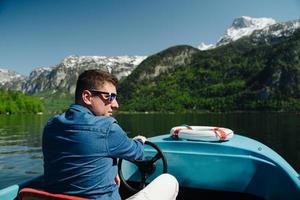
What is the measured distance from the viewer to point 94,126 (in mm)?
3947

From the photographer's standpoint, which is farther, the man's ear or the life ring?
the life ring

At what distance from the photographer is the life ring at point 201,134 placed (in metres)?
8.10

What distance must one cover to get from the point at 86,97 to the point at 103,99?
0.72ft

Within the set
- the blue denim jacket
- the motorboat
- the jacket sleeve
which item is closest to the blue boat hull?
the motorboat

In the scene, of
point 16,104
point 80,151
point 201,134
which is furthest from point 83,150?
point 16,104

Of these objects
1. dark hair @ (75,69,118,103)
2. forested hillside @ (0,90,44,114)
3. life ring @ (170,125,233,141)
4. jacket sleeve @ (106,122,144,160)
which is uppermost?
dark hair @ (75,69,118,103)

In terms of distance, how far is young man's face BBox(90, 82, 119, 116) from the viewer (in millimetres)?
4340

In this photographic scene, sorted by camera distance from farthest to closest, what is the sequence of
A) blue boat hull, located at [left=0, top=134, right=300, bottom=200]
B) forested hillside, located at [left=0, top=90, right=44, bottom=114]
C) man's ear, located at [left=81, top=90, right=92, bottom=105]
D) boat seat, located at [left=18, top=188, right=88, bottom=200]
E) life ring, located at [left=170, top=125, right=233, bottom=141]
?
forested hillside, located at [left=0, top=90, right=44, bottom=114] < life ring, located at [left=170, top=125, right=233, bottom=141] < blue boat hull, located at [left=0, top=134, right=300, bottom=200] < man's ear, located at [left=81, top=90, right=92, bottom=105] < boat seat, located at [left=18, top=188, right=88, bottom=200]

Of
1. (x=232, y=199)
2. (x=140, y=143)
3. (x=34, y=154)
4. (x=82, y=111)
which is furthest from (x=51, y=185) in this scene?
(x=34, y=154)

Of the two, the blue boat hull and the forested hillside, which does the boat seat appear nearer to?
the blue boat hull

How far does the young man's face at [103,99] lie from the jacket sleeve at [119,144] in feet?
1.03

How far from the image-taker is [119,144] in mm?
4191

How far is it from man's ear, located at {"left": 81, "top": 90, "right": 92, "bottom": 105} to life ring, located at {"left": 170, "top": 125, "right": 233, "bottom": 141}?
171 inches

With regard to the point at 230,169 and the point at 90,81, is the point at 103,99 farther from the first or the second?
the point at 230,169
